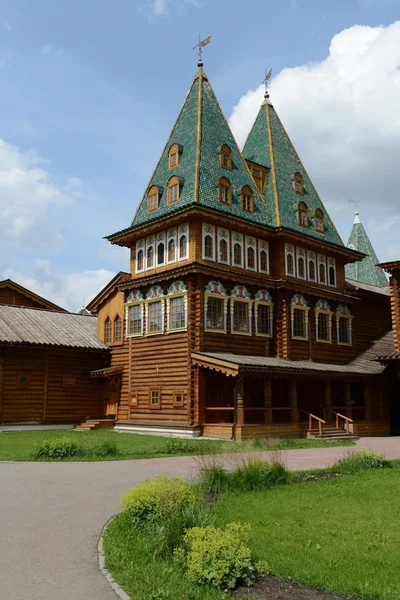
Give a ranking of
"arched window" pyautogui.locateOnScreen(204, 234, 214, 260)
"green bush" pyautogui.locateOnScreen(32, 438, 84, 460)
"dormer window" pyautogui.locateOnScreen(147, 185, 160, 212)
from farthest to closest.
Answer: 1. "dormer window" pyautogui.locateOnScreen(147, 185, 160, 212)
2. "arched window" pyautogui.locateOnScreen(204, 234, 214, 260)
3. "green bush" pyautogui.locateOnScreen(32, 438, 84, 460)

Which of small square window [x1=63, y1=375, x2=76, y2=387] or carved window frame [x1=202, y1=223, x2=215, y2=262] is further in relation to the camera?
small square window [x1=63, y1=375, x2=76, y2=387]

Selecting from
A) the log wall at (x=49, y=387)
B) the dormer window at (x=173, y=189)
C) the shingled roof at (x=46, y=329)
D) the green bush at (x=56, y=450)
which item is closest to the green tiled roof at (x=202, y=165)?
the dormer window at (x=173, y=189)

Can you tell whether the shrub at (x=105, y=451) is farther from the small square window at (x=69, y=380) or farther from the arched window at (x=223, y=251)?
the small square window at (x=69, y=380)

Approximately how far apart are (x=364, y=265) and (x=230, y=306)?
2669 centimetres

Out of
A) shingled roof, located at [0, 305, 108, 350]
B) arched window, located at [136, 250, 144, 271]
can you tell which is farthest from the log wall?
arched window, located at [136, 250, 144, 271]

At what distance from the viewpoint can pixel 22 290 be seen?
42.4 metres

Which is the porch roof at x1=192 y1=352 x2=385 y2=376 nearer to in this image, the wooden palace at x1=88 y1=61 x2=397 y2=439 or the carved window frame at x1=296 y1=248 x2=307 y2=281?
the wooden palace at x1=88 y1=61 x2=397 y2=439

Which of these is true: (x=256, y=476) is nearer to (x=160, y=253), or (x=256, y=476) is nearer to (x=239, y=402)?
(x=239, y=402)

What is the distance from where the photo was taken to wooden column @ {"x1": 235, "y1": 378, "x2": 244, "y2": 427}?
2439cm

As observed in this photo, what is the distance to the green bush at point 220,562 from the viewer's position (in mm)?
6008

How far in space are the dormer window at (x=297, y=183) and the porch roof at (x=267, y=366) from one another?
1076 cm

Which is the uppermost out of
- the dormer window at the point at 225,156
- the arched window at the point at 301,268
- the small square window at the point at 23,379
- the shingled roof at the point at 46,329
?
the dormer window at the point at 225,156

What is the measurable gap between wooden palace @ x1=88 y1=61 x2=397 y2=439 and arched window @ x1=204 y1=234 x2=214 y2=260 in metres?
0.05

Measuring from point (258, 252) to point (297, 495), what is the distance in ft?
68.2
